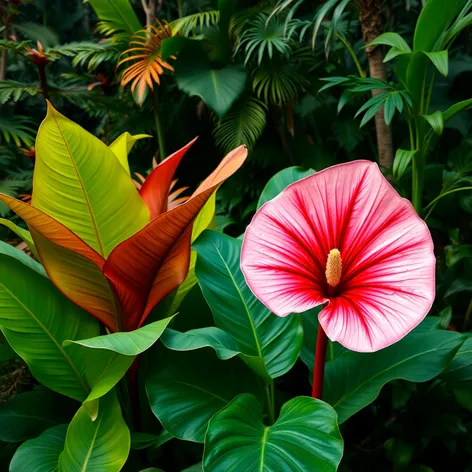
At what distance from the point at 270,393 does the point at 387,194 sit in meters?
0.52

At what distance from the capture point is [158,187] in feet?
4.01

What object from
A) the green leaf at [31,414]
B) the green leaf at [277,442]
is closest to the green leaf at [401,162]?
the green leaf at [277,442]

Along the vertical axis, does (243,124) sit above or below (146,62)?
below

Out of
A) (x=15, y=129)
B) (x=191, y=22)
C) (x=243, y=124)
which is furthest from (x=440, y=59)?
(x=15, y=129)

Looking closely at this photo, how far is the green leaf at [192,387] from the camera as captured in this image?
0.95 meters

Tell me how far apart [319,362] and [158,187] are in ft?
1.82

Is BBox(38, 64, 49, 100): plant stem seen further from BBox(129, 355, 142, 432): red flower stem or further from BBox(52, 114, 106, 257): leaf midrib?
BBox(129, 355, 142, 432): red flower stem

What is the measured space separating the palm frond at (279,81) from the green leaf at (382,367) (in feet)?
4.91

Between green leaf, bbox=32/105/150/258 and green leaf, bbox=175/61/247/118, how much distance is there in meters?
1.22

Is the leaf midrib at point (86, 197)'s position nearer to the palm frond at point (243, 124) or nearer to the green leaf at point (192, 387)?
the green leaf at point (192, 387)

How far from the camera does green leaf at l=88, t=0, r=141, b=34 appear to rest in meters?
2.49

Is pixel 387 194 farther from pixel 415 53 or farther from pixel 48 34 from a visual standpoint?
pixel 48 34

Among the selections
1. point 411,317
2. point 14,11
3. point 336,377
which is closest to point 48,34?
point 14,11

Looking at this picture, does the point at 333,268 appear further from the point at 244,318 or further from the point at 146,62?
the point at 146,62
